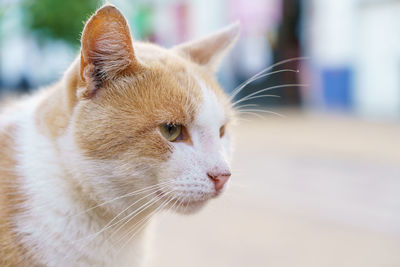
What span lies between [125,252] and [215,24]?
11848mm

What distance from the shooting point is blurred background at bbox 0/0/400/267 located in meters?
2.52

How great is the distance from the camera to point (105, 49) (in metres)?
1.27

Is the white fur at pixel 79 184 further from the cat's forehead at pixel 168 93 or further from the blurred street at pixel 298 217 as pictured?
the blurred street at pixel 298 217

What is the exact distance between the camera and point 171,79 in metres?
1.40

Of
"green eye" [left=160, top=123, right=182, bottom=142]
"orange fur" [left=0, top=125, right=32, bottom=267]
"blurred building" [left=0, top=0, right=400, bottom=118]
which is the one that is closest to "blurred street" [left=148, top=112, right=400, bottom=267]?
"green eye" [left=160, top=123, right=182, bottom=142]

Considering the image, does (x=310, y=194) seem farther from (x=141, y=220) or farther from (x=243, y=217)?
(x=141, y=220)

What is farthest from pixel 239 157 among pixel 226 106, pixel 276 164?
pixel 226 106

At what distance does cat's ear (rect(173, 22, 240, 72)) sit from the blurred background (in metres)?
0.30

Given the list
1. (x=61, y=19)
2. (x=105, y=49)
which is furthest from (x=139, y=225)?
(x=61, y=19)

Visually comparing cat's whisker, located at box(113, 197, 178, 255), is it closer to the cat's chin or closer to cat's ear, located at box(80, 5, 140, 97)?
the cat's chin

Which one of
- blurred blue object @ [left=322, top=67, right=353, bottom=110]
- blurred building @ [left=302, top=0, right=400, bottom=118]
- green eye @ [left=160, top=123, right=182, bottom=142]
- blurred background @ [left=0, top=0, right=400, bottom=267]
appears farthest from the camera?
blurred blue object @ [left=322, top=67, right=353, bottom=110]

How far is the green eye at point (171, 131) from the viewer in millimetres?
1320

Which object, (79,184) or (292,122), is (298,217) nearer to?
(79,184)

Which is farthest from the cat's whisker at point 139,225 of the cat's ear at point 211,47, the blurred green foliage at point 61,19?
the blurred green foliage at point 61,19
